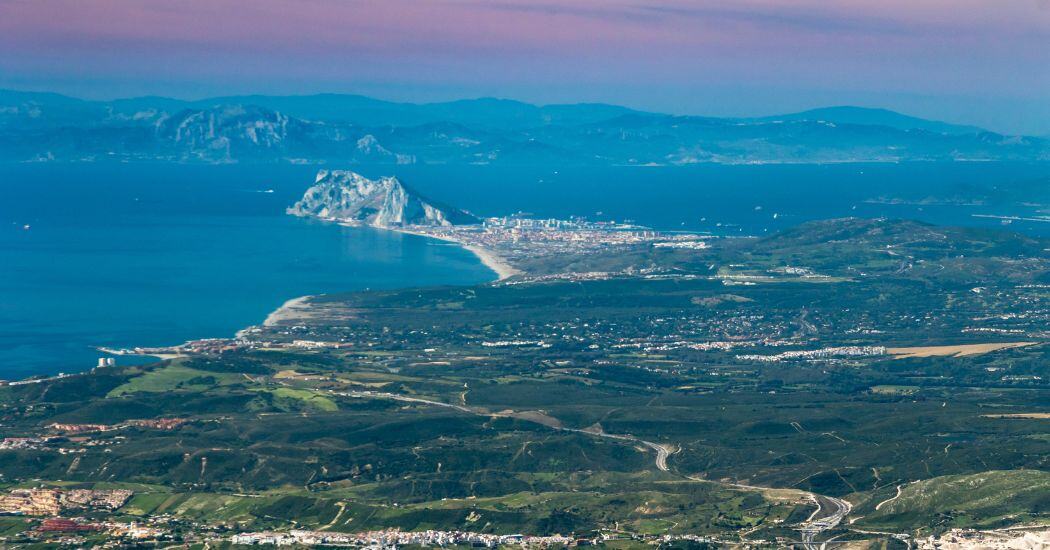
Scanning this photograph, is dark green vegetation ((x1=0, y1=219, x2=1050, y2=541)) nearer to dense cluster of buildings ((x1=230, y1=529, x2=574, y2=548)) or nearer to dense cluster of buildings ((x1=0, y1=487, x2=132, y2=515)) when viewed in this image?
dense cluster of buildings ((x1=0, y1=487, x2=132, y2=515))

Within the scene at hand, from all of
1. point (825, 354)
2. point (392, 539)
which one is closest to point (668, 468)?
point (392, 539)

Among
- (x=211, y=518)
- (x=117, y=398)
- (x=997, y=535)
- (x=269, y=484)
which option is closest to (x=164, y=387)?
(x=117, y=398)

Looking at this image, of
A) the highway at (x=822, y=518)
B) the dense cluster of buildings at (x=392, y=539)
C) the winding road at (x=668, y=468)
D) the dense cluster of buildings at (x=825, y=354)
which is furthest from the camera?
the dense cluster of buildings at (x=825, y=354)

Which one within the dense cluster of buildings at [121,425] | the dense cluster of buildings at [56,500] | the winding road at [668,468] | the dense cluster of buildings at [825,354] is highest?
the dense cluster of buildings at [825,354]

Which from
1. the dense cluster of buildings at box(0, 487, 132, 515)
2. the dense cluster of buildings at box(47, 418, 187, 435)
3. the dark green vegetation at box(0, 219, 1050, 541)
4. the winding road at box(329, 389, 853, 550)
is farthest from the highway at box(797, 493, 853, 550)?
the dense cluster of buildings at box(47, 418, 187, 435)

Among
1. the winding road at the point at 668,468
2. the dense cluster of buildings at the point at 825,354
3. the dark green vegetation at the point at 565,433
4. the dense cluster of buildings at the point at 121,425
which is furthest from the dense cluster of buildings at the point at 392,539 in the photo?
the dense cluster of buildings at the point at 825,354

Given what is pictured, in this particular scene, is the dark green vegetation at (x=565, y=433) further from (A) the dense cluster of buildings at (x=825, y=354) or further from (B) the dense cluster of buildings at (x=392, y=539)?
(B) the dense cluster of buildings at (x=392, y=539)

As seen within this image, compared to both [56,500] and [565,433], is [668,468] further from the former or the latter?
[56,500]

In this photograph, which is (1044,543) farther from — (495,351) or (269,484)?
(495,351)
